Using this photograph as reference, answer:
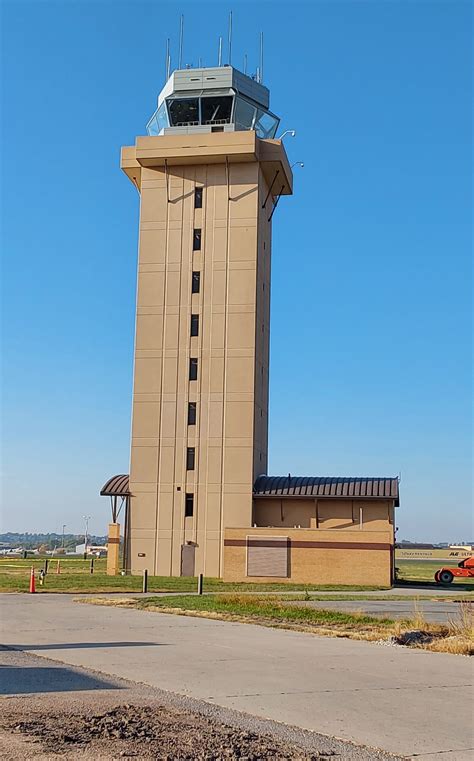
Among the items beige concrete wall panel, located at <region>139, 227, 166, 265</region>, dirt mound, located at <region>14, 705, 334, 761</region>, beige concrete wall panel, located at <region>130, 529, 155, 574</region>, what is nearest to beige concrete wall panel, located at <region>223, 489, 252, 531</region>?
beige concrete wall panel, located at <region>130, 529, 155, 574</region>

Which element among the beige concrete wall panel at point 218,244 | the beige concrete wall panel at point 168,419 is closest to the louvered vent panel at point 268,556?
the beige concrete wall panel at point 168,419

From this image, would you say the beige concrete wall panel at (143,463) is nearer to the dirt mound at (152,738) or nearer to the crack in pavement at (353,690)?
the crack in pavement at (353,690)

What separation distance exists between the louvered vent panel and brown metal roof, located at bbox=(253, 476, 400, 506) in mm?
4868

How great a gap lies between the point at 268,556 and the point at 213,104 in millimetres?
29899

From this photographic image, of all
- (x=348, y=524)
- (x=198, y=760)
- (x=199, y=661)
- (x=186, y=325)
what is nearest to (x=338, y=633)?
(x=199, y=661)

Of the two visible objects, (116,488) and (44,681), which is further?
(116,488)

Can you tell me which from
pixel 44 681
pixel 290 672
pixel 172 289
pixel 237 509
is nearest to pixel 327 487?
pixel 237 509

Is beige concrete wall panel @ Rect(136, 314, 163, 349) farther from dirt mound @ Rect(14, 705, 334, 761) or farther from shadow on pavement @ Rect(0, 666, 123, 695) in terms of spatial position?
dirt mound @ Rect(14, 705, 334, 761)

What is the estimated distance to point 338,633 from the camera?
1938cm

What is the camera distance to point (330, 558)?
46219 millimetres

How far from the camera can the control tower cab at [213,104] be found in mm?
56031

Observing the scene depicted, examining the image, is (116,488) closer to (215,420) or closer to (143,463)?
(143,463)

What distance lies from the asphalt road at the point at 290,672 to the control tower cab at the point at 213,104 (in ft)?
137

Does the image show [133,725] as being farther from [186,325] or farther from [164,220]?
[164,220]
